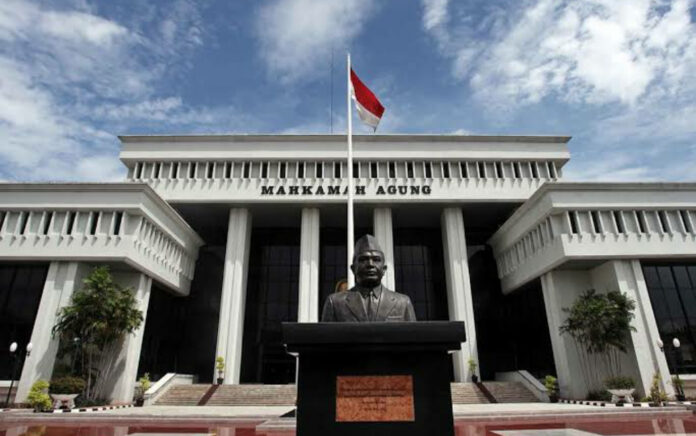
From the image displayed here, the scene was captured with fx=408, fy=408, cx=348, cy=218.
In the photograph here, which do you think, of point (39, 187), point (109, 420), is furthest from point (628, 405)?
point (39, 187)

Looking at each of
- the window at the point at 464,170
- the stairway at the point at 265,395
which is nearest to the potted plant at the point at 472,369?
the stairway at the point at 265,395

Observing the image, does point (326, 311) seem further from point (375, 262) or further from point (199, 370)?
point (199, 370)

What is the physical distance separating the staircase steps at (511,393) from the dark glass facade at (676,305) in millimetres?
9558

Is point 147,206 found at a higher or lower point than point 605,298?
higher

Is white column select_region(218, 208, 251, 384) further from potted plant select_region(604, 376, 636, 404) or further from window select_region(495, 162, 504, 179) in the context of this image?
potted plant select_region(604, 376, 636, 404)

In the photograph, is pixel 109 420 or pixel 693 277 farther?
pixel 693 277

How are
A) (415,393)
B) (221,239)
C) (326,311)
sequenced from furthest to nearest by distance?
(221,239), (326,311), (415,393)

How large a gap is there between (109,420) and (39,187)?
19.7 metres

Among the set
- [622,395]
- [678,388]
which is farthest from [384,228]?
[678,388]

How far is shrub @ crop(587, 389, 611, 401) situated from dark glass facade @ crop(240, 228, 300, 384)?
23.9 meters

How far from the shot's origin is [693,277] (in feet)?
100

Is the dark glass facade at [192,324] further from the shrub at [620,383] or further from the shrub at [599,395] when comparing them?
the shrub at [620,383]

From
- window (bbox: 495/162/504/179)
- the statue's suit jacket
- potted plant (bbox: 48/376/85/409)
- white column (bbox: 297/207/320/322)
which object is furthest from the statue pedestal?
window (bbox: 495/162/504/179)

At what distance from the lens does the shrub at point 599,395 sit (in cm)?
2641
